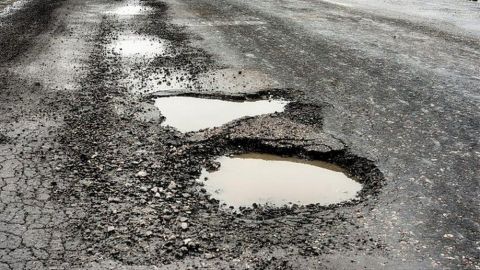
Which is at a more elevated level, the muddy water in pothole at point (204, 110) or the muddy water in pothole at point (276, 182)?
the muddy water in pothole at point (204, 110)

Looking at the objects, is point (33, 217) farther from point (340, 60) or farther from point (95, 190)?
point (340, 60)

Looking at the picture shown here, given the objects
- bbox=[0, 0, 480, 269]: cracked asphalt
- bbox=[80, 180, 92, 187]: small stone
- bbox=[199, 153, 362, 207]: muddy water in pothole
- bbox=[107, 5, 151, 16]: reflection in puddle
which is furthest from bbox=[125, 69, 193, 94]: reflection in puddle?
bbox=[107, 5, 151, 16]: reflection in puddle

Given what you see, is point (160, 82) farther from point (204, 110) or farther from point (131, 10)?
point (131, 10)

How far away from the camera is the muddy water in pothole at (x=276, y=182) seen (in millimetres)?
4402

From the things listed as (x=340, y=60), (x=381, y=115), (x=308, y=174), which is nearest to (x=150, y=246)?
(x=308, y=174)

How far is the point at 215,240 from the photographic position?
3652 mm

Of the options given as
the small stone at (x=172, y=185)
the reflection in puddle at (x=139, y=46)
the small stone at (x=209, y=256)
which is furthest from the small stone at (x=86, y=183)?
the reflection in puddle at (x=139, y=46)

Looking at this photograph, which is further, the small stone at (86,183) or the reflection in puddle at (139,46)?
the reflection in puddle at (139,46)

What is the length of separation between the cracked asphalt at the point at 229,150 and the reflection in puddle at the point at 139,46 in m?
0.21

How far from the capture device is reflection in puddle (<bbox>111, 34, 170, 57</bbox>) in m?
9.27

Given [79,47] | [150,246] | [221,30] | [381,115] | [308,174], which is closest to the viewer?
[150,246]

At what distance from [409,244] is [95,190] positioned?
2.91m

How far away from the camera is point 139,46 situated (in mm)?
9867

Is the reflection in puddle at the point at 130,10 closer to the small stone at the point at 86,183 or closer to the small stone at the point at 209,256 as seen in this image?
the small stone at the point at 86,183
